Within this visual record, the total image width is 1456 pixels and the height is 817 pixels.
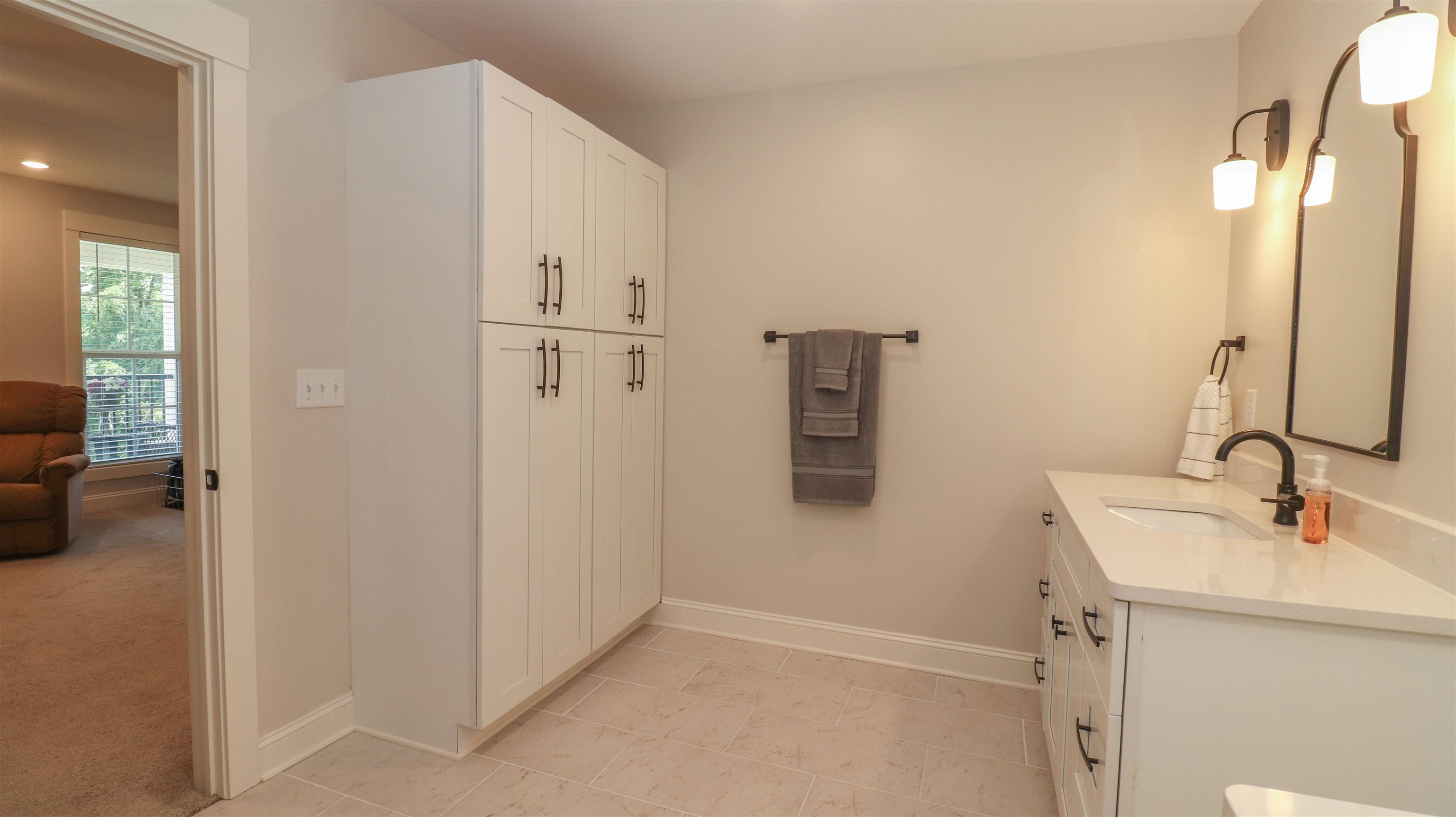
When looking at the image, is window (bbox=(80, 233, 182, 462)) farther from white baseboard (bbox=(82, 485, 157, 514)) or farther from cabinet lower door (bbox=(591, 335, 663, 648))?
cabinet lower door (bbox=(591, 335, 663, 648))

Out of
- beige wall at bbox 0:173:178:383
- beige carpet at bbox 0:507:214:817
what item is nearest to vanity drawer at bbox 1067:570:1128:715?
beige carpet at bbox 0:507:214:817

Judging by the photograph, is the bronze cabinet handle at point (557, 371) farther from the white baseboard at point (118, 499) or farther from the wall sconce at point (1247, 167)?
the white baseboard at point (118, 499)

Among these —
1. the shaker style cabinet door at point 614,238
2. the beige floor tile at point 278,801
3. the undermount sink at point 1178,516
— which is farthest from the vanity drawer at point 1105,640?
the beige floor tile at point 278,801

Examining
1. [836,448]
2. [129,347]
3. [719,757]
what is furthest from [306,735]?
[129,347]

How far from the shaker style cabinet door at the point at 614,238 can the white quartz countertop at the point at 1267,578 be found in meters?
1.71

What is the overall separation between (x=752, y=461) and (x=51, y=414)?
4.45m

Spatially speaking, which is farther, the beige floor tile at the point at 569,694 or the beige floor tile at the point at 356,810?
the beige floor tile at the point at 569,694

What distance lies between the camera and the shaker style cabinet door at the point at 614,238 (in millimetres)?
2572

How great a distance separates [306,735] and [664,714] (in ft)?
3.52

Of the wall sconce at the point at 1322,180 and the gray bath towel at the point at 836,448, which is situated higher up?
the wall sconce at the point at 1322,180

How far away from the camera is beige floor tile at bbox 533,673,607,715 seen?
8.04 ft

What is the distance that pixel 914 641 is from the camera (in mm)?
2826

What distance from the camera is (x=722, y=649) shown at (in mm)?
2982

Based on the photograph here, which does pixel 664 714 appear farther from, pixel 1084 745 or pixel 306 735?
pixel 1084 745
